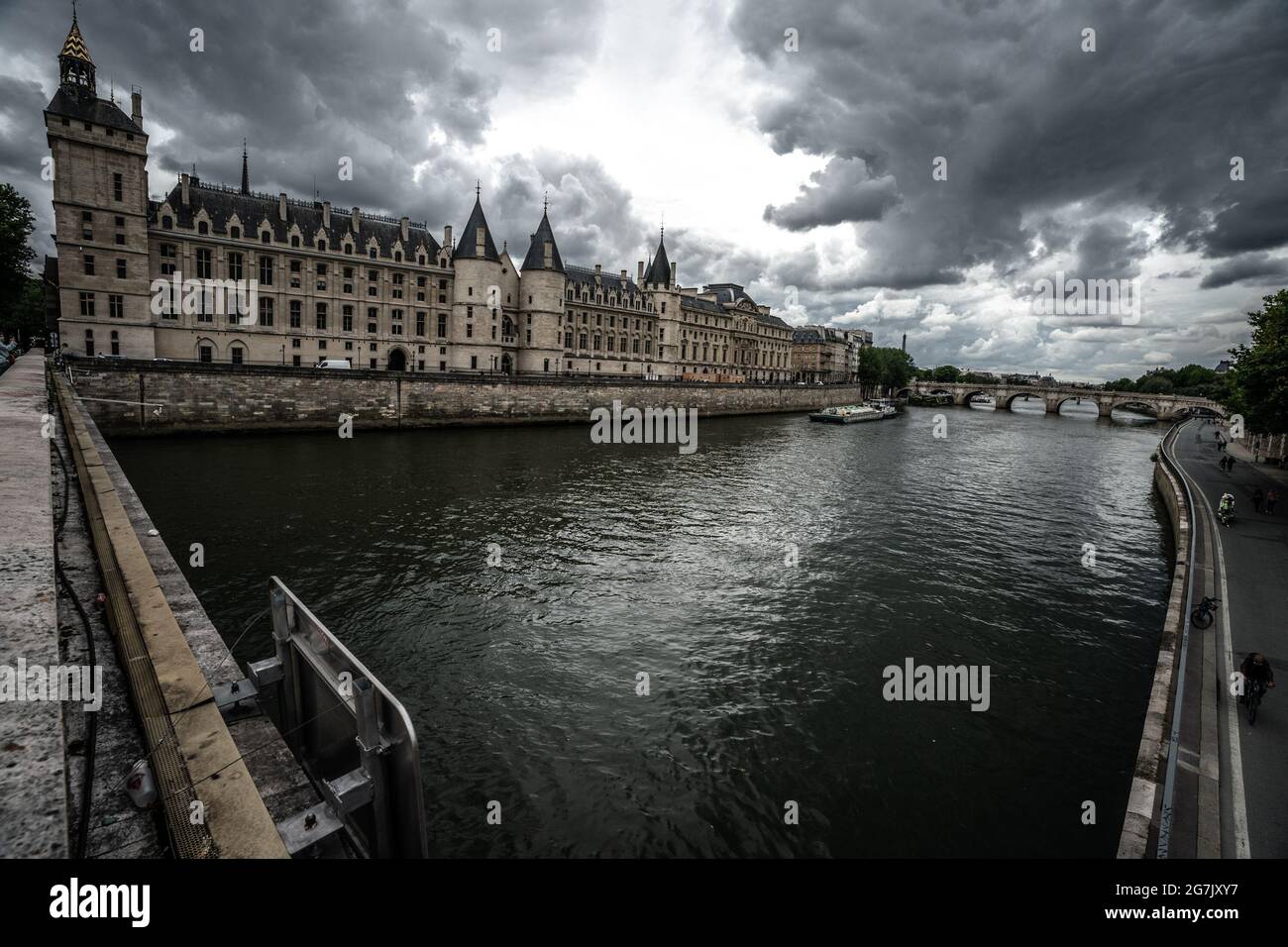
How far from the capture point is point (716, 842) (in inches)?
299

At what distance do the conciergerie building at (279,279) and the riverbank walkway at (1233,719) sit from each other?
188 ft

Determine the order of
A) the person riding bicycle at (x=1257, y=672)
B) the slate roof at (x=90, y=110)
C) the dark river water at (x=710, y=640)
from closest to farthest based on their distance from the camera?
the dark river water at (x=710, y=640) → the person riding bicycle at (x=1257, y=672) → the slate roof at (x=90, y=110)

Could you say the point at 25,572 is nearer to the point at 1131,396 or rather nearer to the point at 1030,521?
the point at 1030,521

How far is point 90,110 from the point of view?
43812 mm

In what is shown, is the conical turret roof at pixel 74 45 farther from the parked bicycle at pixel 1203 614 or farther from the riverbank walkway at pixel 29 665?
the parked bicycle at pixel 1203 614

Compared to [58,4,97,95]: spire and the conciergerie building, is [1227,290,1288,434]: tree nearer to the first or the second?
the conciergerie building

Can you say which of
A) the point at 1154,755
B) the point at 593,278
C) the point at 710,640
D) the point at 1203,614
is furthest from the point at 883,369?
the point at 1154,755

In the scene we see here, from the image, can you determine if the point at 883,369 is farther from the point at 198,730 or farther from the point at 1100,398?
the point at 198,730

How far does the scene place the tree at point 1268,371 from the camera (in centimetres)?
2389

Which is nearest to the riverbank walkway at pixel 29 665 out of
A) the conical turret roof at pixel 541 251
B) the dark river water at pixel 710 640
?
the dark river water at pixel 710 640

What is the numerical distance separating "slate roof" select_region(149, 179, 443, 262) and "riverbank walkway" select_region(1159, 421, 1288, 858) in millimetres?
64168

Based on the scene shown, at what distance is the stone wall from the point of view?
34.1 m

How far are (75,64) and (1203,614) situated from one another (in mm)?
69877
